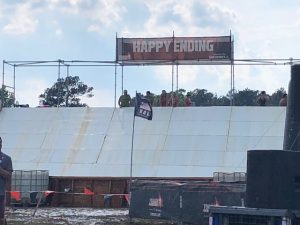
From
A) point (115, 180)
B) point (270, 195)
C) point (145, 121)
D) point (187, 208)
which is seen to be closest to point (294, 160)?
point (270, 195)

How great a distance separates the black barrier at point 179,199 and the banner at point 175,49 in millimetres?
15897

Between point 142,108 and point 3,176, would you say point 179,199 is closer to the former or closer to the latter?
point 3,176

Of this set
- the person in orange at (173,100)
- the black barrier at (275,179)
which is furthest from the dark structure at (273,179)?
the person in orange at (173,100)

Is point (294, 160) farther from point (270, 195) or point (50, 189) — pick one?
point (50, 189)

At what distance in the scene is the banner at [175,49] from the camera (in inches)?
1469

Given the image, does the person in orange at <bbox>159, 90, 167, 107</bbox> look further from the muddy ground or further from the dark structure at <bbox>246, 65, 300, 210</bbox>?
the dark structure at <bbox>246, 65, 300, 210</bbox>

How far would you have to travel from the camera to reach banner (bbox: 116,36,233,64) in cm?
3731

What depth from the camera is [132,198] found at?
72.4 feet

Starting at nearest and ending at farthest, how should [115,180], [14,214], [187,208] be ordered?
[187,208], [14,214], [115,180]

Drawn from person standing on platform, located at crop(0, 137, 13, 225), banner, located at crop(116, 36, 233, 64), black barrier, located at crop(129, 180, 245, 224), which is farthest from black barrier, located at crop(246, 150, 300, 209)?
banner, located at crop(116, 36, 233, 64)

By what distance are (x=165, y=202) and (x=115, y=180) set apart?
388 inches

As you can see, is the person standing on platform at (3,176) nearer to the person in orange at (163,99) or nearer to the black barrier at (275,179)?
the black barrier at (275,179)

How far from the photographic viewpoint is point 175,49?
37.9 metres

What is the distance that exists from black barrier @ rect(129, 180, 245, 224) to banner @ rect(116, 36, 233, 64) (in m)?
15.9
